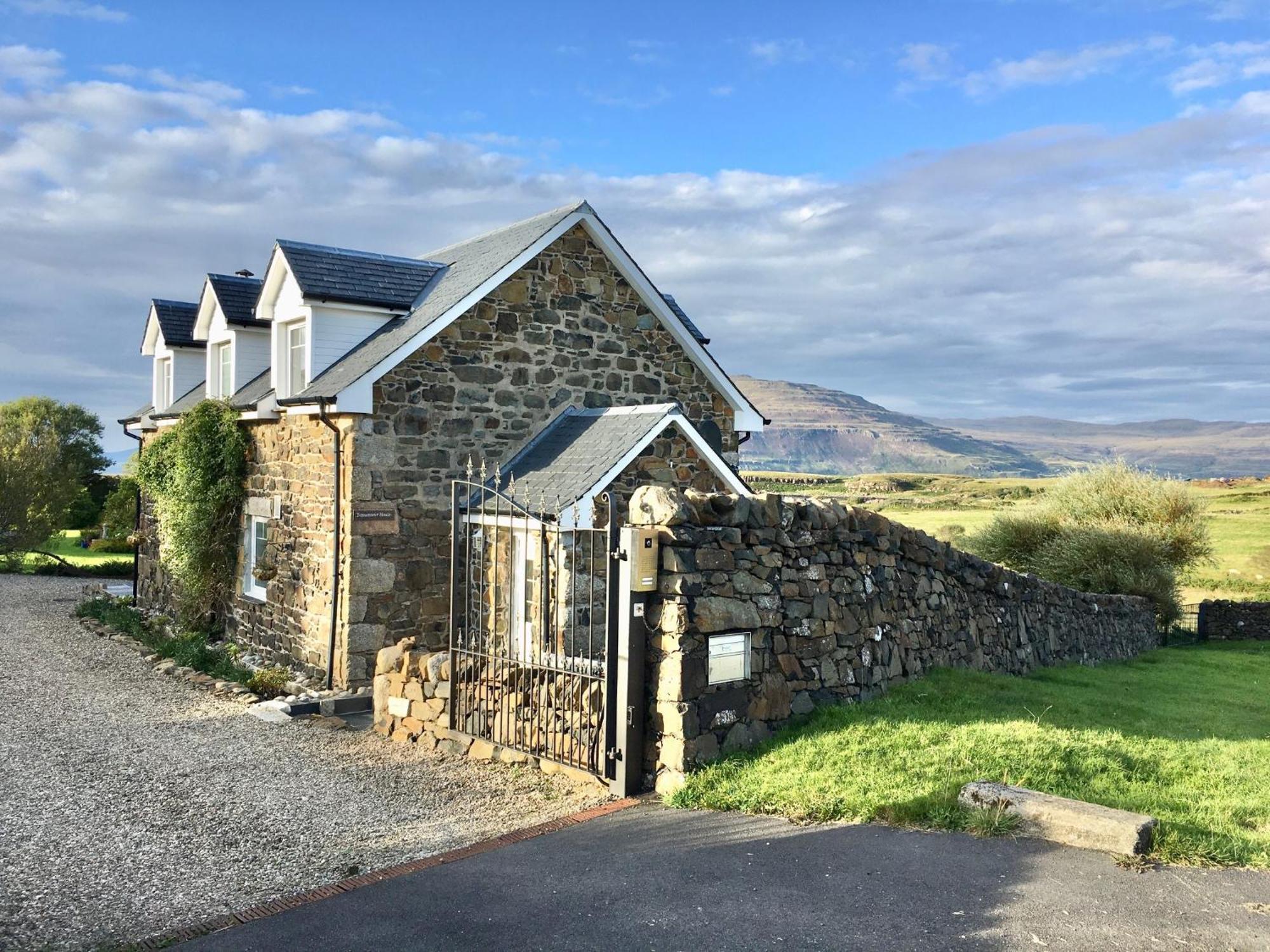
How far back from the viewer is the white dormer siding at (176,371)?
2139 centimetres

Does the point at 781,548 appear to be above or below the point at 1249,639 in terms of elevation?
above

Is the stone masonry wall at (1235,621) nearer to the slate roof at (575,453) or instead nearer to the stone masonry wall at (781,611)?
the stone masonry wall at (781,611)

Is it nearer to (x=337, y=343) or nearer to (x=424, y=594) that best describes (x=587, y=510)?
(x=424, y=594)

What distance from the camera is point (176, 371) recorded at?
21.4m

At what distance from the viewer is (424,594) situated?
533 inches

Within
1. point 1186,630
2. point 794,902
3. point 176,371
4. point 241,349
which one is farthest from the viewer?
point 1186,630

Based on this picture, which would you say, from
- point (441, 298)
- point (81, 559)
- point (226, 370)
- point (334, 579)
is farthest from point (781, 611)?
point (81, 559)

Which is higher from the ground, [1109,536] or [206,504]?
[206,504]

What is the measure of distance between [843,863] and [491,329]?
1001cm

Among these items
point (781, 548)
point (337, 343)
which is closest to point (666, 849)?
point (781, 548)

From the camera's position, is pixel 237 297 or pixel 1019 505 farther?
pixel 1019 505

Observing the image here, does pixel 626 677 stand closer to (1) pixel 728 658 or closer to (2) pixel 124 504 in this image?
(1) pixel 728 658

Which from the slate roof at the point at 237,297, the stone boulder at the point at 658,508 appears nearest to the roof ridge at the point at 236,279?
the slate roof at the point at 237,297

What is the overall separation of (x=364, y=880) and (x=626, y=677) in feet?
8.77
